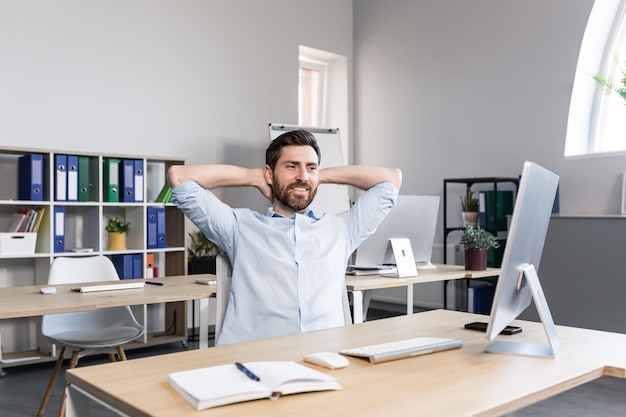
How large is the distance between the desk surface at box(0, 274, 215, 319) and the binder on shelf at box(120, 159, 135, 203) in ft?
5.31

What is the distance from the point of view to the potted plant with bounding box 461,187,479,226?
5.34m

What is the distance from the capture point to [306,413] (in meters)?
1.02

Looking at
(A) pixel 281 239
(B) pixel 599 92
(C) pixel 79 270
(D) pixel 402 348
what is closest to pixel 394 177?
(A) pixel 281 239

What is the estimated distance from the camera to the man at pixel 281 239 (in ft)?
6.43

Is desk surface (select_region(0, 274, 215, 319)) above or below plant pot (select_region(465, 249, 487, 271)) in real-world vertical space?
below

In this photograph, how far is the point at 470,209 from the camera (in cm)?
537

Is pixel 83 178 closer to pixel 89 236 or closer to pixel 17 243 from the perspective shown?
pixel 89 236

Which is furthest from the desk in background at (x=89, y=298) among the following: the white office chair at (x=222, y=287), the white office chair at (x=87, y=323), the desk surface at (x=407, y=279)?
the desk surface at (x=407, y=279)

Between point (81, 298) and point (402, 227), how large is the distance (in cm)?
188

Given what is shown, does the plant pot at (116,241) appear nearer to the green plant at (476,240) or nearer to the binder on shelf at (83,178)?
the binder on shelf at (83,178)

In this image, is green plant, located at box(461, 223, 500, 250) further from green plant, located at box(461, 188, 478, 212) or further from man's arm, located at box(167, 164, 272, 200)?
man's arm, located at box(167, 164, 272, 200)

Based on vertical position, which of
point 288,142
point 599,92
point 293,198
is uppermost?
point 599,92

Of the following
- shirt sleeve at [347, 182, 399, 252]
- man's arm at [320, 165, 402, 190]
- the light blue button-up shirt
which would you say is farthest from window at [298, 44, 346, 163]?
the light blue button-up shirt

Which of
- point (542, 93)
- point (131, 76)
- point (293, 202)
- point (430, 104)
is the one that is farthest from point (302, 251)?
point (430, 104)
